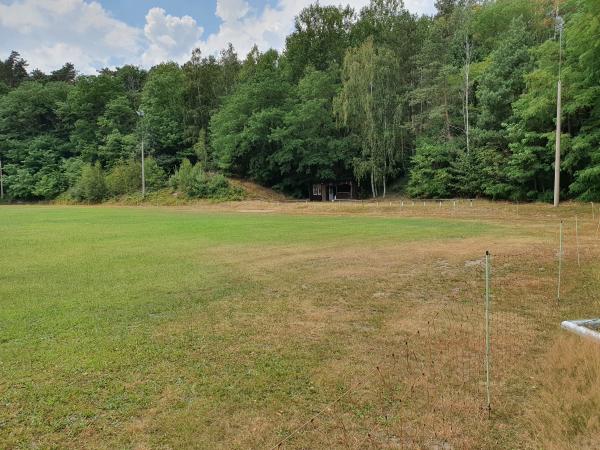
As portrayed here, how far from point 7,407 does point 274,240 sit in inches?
447

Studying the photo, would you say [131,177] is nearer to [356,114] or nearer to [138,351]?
[356,114]

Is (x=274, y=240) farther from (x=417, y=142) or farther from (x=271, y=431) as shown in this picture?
(x=417, y=142)

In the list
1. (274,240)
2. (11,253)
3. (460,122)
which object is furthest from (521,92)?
(11,253)

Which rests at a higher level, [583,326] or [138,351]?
[583,326]

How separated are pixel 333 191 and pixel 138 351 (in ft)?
136

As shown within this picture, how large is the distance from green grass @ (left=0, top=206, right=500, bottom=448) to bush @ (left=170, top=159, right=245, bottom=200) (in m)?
33.1

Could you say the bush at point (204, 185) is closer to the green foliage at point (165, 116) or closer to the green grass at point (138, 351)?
the green foliage at point (165, 116)

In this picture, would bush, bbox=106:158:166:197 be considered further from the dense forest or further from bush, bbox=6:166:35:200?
bush, bbox=6:166:35:200

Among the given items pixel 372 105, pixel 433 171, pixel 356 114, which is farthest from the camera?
pixel 356 114

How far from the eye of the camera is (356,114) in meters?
38.0

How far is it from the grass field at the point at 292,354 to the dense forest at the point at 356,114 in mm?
19562

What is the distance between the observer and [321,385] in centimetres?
398

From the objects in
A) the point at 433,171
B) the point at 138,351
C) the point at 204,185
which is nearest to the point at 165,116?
the point at 204,185

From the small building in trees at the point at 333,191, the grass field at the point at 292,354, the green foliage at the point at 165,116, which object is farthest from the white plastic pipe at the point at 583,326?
the green foliage at the point at 165,116
